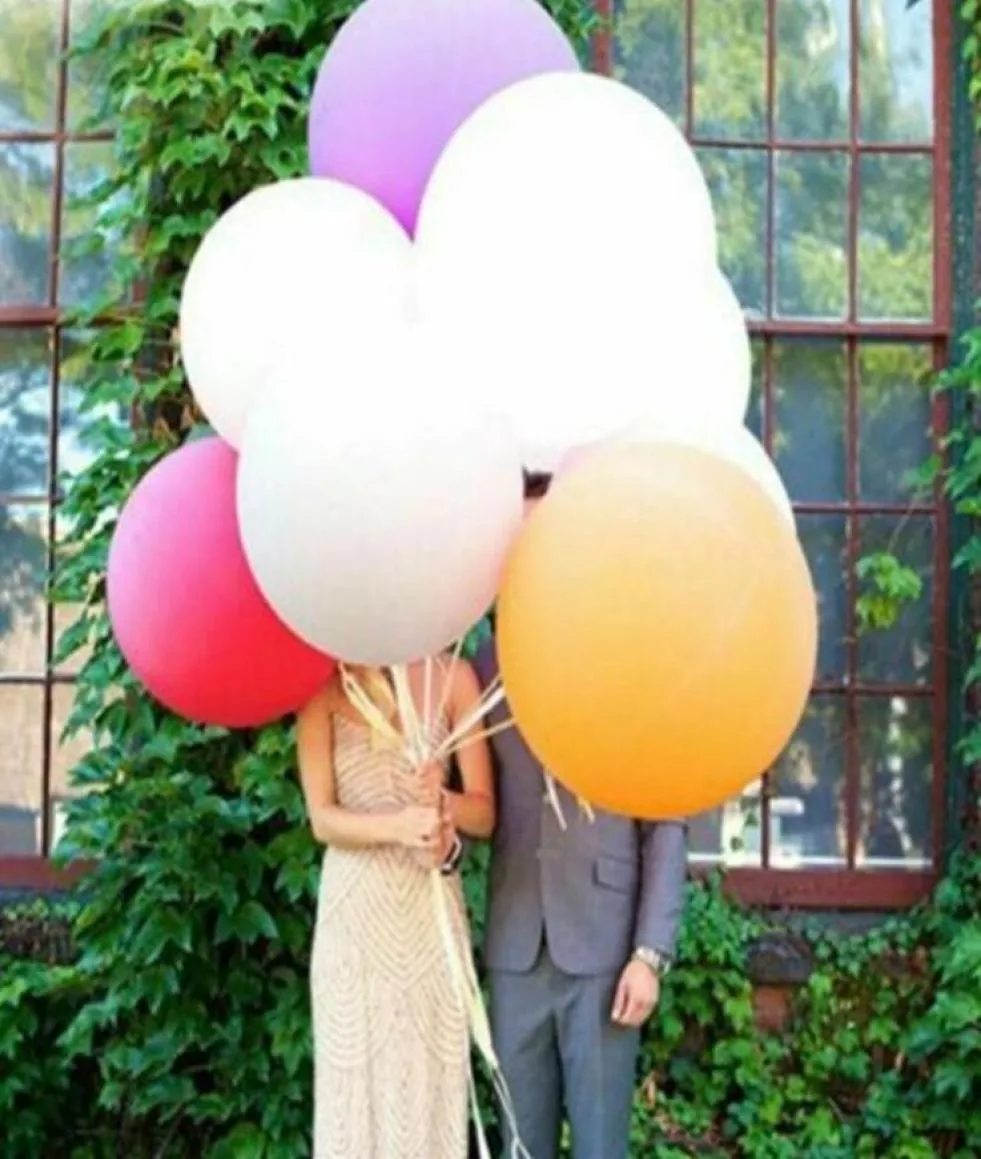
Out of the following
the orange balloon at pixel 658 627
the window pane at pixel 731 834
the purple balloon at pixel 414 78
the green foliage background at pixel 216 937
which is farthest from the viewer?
the window pane at pixel 731 834

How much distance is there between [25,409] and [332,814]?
87.0 inches

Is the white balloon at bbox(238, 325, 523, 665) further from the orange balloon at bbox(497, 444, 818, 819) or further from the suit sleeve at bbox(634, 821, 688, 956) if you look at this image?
the suit sleeve at bbox(634, 821, 688, 956)

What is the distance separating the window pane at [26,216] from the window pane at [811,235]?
1.83 meters

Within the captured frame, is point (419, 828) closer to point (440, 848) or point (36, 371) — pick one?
point (440, 848)

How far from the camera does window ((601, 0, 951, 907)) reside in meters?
4.46

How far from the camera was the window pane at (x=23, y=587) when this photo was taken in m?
4.48

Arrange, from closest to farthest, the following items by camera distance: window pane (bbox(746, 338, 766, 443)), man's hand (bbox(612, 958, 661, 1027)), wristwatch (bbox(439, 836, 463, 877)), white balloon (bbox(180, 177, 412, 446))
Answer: white balloon (bbox(180, 177, 412, 446))
wristwatch (bbox(439, 836, 463, 877))
man's hand (bbox(612, 958, 661, 1027))
window pane (bbox(746, 338, 766, 443))

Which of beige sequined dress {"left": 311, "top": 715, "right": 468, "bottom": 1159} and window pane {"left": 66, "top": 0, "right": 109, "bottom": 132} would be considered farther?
window pane {"left": 66, "top": 0, "right": 109, "bottom": 132}

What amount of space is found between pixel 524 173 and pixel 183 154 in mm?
1723

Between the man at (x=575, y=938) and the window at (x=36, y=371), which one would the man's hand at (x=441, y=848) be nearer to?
the man at (x=575, y=938)

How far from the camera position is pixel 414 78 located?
249cm

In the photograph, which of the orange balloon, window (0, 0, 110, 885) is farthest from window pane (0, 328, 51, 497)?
the orange balloon

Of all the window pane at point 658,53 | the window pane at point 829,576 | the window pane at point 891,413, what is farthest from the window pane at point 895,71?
the window pane at point 829,576

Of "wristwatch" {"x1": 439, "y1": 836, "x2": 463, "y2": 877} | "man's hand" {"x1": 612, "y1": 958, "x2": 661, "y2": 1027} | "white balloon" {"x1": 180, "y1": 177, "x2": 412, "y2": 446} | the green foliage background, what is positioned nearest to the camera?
"white balloon" {"x1": 180, "y1": 177, "x2": 412, "y2": 446}
